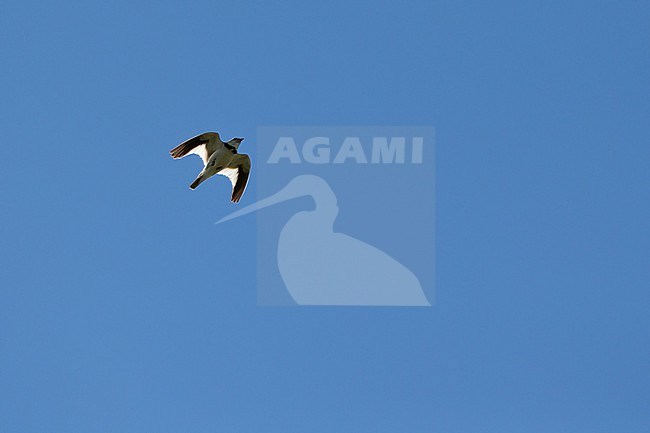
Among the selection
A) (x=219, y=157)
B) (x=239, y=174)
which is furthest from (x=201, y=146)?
(x=239, y=174)

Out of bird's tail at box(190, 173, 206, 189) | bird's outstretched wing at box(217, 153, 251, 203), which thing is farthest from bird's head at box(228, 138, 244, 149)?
bird's tail at box(190, 173, 206, 189)

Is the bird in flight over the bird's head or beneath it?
beneath

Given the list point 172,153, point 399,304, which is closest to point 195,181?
point 172,153

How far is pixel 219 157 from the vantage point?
941 cm

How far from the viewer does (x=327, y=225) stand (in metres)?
15.0

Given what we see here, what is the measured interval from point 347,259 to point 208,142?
254 inches

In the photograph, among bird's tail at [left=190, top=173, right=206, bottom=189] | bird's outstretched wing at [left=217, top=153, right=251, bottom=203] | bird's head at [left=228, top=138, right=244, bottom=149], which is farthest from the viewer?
bird's outstretched wing at [left=217, top=153, right=251, bottom=203]

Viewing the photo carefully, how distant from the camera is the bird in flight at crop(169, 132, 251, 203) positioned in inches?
364

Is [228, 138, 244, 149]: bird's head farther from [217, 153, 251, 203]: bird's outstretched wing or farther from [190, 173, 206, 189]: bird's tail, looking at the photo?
[190, 173, 206, 189]: bird's tail

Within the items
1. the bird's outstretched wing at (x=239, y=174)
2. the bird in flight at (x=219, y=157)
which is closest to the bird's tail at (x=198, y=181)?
the bird in flight at (x=219, y=157)

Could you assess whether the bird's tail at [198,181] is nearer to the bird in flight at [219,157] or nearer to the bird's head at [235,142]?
the bird in flight at [219,157]

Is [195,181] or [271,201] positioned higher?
[271,201]

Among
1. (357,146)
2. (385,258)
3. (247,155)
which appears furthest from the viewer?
(385,258)

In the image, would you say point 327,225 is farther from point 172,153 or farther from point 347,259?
point 172,153
